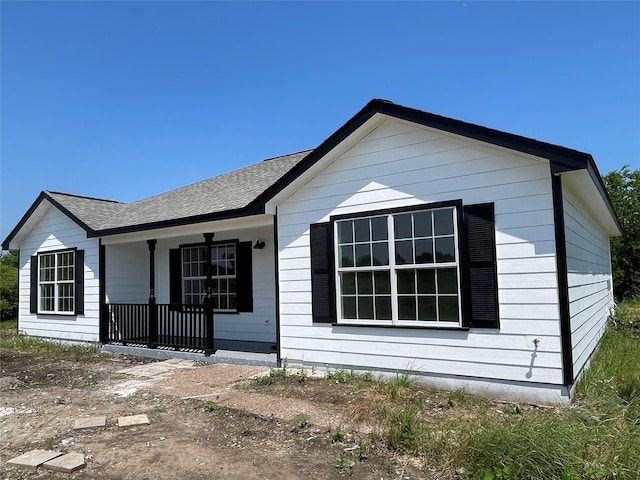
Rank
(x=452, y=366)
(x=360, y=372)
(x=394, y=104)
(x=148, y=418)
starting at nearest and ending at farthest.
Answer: (x=148, y=418) < (x=452, y=366) < (x=394, y=104) < (x=360, y=372)

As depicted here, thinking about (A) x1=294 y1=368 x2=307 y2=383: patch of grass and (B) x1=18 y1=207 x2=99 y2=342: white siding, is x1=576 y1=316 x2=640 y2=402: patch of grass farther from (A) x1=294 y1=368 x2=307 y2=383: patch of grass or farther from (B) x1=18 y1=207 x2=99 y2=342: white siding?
(B) x1=18 y1=207 x2=99 y2=342: white siding

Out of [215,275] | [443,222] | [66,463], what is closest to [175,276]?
[215,275]

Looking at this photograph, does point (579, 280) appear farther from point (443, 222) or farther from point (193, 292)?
point (193, 292)

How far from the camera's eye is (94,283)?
1081 cm

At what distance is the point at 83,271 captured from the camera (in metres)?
11.1

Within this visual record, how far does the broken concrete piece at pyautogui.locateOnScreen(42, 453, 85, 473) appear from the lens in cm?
363

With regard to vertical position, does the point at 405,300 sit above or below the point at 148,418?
above

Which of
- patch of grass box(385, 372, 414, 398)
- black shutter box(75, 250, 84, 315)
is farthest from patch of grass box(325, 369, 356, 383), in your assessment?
black shutter box(75, 250, 84, 315)

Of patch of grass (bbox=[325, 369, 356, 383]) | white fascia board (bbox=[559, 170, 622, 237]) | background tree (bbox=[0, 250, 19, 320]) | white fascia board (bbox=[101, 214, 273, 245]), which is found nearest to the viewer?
white fascia board (bbox=[559, 170, 622, 237])

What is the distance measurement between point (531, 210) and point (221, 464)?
437 centimetres

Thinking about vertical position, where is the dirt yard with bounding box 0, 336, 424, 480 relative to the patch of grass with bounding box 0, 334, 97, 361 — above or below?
above

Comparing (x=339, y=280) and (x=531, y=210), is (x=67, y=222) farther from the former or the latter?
(x=531, y=210)

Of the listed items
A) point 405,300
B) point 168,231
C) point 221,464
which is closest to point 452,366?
point 405,300

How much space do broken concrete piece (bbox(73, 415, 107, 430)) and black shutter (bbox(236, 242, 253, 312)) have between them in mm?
4831
